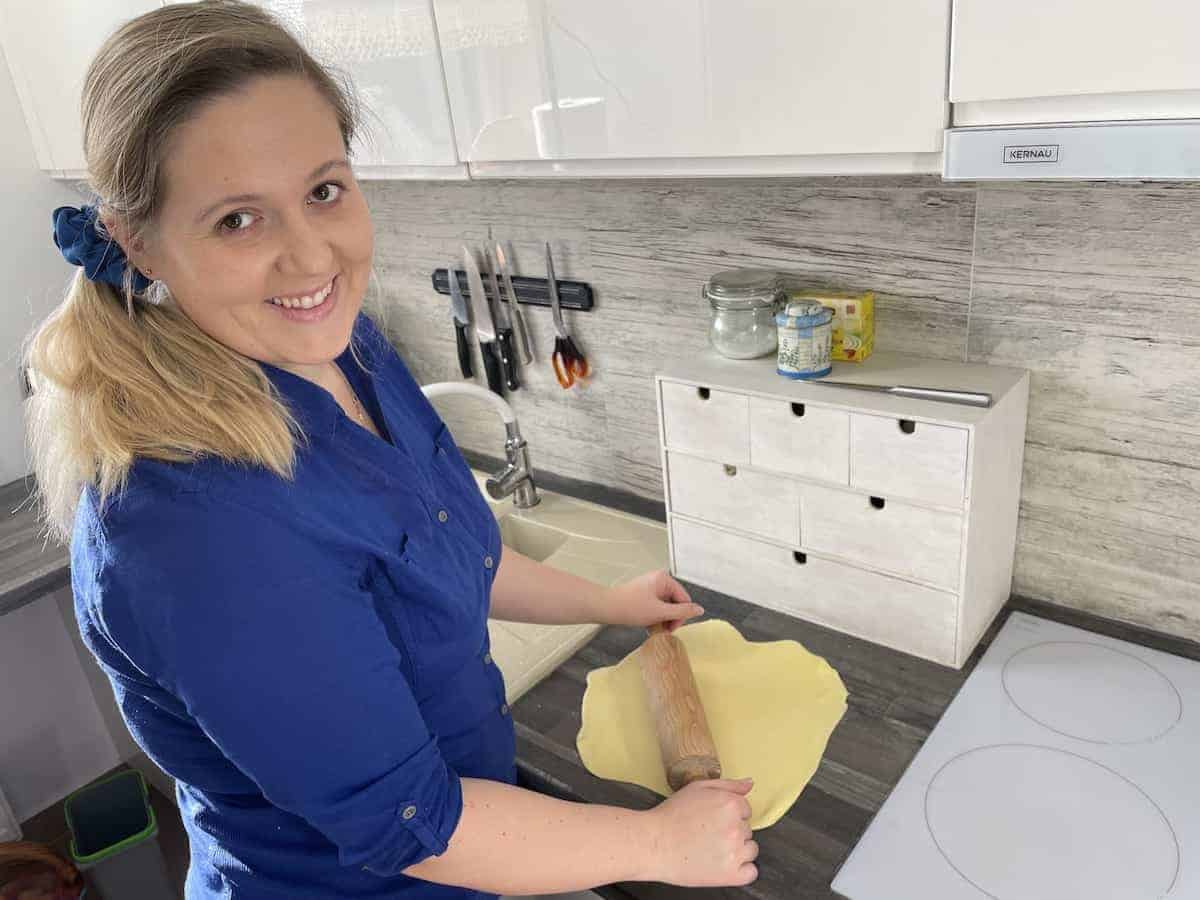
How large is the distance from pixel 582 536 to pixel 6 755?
5.43 ft

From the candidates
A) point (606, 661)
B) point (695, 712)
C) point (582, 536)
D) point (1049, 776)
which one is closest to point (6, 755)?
point (582, 536)

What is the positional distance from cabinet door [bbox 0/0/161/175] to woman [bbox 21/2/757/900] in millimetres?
934

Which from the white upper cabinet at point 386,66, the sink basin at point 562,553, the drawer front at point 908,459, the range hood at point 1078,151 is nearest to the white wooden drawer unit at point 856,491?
the drawer front at point 908,459

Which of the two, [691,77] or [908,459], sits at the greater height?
[691,77]

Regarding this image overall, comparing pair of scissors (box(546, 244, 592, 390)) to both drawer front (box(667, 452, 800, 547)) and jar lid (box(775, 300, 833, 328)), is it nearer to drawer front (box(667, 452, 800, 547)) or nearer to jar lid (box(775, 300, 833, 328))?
drawer front (box(667, 452, 800, 547))

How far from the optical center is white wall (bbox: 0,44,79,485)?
2.06m

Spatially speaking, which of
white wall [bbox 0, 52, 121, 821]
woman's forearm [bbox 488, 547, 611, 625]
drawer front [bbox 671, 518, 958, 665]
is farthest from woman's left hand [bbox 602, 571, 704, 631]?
white wall [bbox 0, 52, 121, 821]

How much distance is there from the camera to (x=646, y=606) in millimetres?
1149

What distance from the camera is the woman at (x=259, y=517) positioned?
631 mm

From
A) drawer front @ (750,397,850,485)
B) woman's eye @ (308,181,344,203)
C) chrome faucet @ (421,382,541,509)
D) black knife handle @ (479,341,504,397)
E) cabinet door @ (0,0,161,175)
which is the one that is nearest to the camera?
woman's eye @ (308,181,344,203)

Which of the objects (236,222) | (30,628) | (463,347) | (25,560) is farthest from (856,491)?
(30,628)

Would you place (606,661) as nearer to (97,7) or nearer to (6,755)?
(97,7)

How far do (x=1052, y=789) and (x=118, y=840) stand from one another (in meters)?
1.99

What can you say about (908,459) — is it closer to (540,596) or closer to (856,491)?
(856,491)
